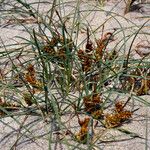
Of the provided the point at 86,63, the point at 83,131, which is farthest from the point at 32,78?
the point at 83,131

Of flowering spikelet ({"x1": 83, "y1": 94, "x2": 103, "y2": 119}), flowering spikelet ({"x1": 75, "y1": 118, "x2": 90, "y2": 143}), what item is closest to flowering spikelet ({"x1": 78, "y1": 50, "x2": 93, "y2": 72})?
flowering spikelet ({"x1": 83, "y1": 94, "x2": 103, "y2": 119})

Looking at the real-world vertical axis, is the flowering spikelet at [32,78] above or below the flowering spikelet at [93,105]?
above

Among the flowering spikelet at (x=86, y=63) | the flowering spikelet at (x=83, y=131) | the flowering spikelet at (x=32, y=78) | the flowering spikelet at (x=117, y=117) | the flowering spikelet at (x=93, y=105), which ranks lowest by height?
the flowering spikelet at (x=83, y=131)

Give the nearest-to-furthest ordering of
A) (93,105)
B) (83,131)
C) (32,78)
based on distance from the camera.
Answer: (83,131)
(93,105)
(32,78)

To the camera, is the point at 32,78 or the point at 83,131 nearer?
the point at 83,131

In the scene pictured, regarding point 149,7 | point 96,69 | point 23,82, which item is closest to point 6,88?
point 23,82

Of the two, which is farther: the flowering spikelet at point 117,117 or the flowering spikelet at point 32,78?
the flowering spikelet at point 32,78

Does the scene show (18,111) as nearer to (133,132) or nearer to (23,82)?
(23,82)

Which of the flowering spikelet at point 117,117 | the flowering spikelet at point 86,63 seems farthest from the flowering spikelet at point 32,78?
the flowering spikelet at point 117,117

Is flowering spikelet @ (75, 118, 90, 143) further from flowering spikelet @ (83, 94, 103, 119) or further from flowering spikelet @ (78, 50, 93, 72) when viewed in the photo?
flowering spikelet @ (78, 50, 93, 72)

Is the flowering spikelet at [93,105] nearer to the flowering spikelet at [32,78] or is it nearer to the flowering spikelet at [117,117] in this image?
the flowering spikelet at [117,117]

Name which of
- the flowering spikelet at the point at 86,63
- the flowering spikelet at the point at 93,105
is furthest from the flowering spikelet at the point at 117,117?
the flowering spikelet at the point at 86,63

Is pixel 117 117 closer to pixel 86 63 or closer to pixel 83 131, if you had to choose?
pixel 83 131
